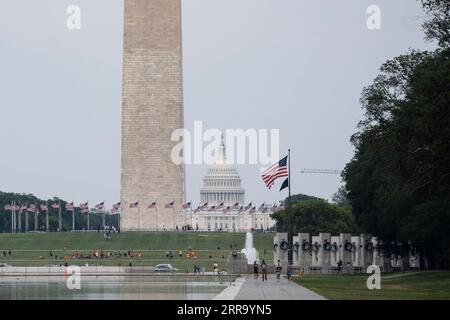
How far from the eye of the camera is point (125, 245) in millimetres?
130750

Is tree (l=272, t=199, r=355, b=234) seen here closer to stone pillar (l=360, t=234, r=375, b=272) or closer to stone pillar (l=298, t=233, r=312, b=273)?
stone pillar (l=298, t=233, r=312, b=273)

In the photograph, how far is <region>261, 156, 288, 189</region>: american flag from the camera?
78188 millimetres

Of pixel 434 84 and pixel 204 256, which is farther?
pixel 204 256

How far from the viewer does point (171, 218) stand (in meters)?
142

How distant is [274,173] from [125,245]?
5392 centimetres

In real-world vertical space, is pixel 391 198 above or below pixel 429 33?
below

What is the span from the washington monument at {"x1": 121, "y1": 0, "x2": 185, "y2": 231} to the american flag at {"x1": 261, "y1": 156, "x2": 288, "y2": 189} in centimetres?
5795

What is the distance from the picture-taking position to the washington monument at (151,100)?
444 ft

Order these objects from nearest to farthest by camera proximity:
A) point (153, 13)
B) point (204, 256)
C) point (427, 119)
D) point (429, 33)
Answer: point (427, 119) → point (429, 33) → point (204, 256) → point (153, 13)

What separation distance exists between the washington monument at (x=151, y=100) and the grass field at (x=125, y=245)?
4558mm

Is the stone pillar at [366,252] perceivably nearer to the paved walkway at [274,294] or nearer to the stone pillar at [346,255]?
the stone pillar at [346,255]
